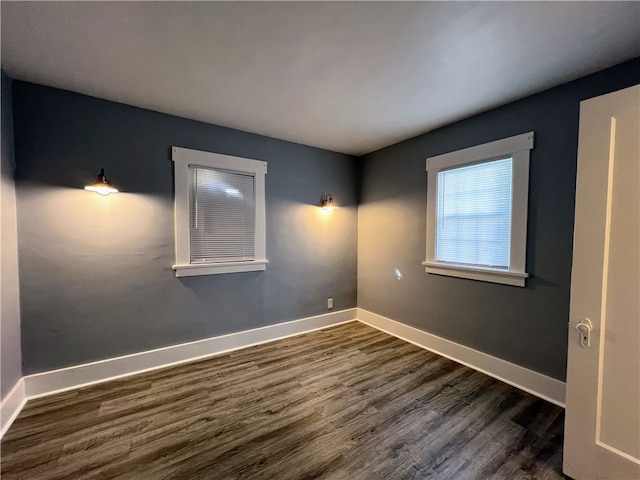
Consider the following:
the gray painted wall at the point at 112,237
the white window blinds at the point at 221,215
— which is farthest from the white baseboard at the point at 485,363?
the white window blinds at the point at 221,215

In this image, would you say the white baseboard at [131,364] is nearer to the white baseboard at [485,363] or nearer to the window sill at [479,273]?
the white baseboard at [485,363]

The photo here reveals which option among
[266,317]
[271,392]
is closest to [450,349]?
[271,392]

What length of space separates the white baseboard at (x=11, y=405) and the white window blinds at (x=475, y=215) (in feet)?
12.9

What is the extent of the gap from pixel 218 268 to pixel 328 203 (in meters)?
1.66

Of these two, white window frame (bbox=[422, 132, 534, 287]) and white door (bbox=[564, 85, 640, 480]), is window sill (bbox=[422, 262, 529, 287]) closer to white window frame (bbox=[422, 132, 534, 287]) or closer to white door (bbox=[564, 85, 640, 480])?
white window frame (bbox=[422, 132, 534, 287])

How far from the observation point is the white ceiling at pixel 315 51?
139cm

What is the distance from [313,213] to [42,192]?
2695 millimetres

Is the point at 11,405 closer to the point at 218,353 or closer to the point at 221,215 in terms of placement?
the point at 218,353

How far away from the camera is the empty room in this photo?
141cm

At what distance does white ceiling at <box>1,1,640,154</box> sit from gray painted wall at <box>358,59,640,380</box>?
0.65 ft

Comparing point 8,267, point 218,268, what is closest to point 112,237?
point 8,267

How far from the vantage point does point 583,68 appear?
1867 millimetres

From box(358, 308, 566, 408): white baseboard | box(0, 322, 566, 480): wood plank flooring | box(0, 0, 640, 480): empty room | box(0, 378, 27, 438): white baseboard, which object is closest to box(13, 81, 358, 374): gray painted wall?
box(0, 0, 640, 480): empty room

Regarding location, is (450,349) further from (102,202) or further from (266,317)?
(102,202)
